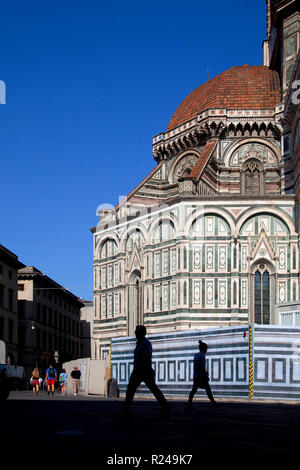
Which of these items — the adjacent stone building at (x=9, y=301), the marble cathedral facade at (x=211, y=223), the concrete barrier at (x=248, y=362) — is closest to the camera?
the concrete barrier at (x=248, y=362)

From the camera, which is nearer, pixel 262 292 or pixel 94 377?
pixel 94 377

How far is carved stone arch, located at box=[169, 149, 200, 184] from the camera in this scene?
43588 millimetres

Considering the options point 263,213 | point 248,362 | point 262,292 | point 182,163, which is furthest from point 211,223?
point 248,362

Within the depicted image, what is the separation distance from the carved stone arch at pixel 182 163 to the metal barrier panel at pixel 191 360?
1622 cm

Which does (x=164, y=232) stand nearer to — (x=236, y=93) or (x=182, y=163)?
(x=182, y=163)

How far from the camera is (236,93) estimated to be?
143ft

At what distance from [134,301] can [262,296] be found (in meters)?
7.94

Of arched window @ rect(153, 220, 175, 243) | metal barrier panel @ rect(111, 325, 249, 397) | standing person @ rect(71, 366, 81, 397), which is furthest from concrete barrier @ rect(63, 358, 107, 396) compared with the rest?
arched window @ rect(153, 220, 175, 243)

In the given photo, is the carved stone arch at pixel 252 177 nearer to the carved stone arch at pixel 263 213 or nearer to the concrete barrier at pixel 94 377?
the carved stone arch at pixel 263 213

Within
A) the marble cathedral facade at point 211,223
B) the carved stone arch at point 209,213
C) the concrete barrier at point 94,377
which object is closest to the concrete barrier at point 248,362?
the concrete barrier at point 94,377

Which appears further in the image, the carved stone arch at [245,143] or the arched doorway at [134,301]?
the carved stone arch at [245,143]

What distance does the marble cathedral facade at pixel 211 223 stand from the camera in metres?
36.2

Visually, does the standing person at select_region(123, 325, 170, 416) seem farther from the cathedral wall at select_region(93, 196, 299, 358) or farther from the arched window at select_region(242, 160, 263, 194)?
the arched window at select_region(242, 160, 263, 194)

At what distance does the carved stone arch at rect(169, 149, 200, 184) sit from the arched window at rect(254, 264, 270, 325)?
32.5ft
